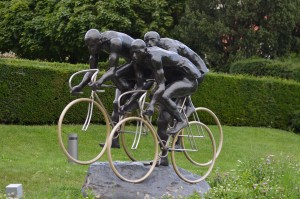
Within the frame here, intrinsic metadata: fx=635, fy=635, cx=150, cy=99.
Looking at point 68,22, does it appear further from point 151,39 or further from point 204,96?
point 151,39

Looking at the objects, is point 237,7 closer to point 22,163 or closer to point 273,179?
point 22,163

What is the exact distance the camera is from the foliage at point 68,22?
24188 mm

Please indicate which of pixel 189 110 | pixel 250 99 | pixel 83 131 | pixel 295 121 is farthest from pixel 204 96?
pixel 189 110

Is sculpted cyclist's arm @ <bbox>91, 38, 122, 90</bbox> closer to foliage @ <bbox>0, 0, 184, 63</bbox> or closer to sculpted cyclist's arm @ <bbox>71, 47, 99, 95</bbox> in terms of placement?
sculpted cyclist's arm @ <bbox>71, 47, 99, 95</bbox>

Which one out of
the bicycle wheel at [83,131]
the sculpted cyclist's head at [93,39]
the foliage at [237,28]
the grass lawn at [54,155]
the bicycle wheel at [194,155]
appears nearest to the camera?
the sculpted cyclist's head at [93,39]

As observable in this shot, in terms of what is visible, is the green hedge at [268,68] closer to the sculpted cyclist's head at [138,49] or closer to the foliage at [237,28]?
the foliage at [237,28]

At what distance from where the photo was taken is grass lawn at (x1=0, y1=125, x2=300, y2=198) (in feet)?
34.6

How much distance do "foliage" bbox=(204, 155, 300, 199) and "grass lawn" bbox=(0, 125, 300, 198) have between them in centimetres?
81

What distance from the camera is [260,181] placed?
9406mm

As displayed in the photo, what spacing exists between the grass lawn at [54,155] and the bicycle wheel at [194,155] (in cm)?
37

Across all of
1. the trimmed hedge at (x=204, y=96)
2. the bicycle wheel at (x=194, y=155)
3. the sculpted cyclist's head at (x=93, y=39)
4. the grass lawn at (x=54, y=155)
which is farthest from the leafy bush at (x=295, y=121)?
the sculpted cyclist's head at (x=93, y=39)

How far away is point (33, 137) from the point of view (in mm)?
15805

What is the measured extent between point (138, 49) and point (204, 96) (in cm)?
1188

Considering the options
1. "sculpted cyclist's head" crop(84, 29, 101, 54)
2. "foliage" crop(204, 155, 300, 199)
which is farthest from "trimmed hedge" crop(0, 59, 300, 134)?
"sculpted cyclist's head" crop(84, 29, 101, 54)
